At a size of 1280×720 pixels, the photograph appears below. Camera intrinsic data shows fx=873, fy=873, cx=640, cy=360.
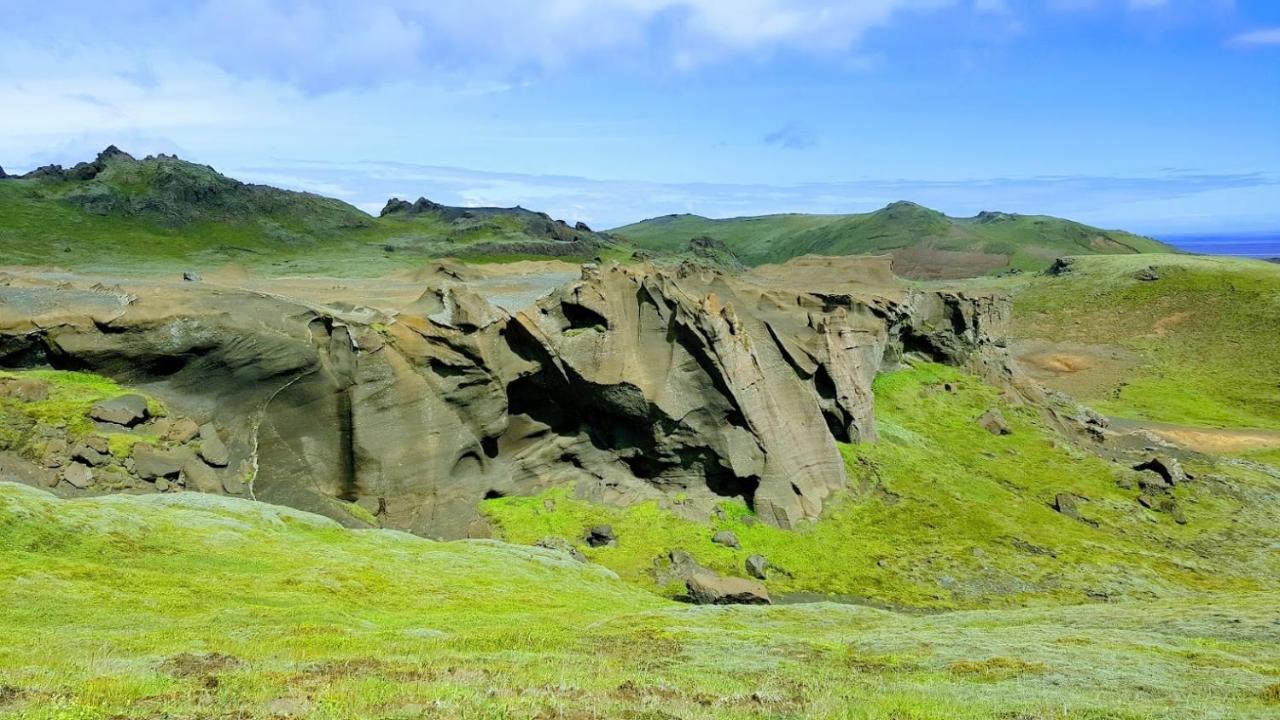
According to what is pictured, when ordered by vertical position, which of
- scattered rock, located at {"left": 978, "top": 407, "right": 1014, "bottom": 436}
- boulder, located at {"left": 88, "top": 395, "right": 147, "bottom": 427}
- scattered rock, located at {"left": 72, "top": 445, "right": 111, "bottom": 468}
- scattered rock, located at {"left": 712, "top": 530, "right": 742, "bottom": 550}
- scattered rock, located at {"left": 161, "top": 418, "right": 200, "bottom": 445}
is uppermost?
boulder, located at {"left": 88, "top": 395, "right": 147, "bottom": 427}

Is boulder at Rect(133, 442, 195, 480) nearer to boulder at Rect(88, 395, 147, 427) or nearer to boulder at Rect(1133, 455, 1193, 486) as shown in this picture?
boulder at Rect(88, 395, 147, 427)

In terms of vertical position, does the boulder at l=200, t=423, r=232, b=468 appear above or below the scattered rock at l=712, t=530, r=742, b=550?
above

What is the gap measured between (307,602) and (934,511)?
167 ft

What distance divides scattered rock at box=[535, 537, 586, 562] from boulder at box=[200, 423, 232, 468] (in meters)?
20.4

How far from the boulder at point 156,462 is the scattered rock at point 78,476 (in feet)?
8.06

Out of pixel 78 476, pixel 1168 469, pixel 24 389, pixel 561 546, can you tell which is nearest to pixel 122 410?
pixel 78 476

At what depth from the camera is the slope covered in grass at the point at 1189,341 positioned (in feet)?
435

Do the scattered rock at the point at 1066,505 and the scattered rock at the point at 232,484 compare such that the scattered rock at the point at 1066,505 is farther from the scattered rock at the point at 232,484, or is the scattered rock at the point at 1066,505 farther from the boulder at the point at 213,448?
the boulder at the point at 213,448

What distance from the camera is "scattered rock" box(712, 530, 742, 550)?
6209cm

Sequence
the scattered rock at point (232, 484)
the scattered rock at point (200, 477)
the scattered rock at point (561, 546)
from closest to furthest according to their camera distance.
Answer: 1. the scattered rock at point (200, 477)
2. the scattered rock at point (232, 484)
3. the scattered rock at point (561, 546)

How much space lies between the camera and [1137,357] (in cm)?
16338

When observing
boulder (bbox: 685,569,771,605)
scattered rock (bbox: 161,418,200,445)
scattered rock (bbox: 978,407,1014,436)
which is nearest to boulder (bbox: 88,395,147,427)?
scattered rock (bbox: 161,418,200,445)

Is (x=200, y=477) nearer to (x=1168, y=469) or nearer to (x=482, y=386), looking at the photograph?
(x=482, y=386)

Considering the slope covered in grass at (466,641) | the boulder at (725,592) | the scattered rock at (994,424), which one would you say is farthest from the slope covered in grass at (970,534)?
the slope covered in grass at (466,641)
